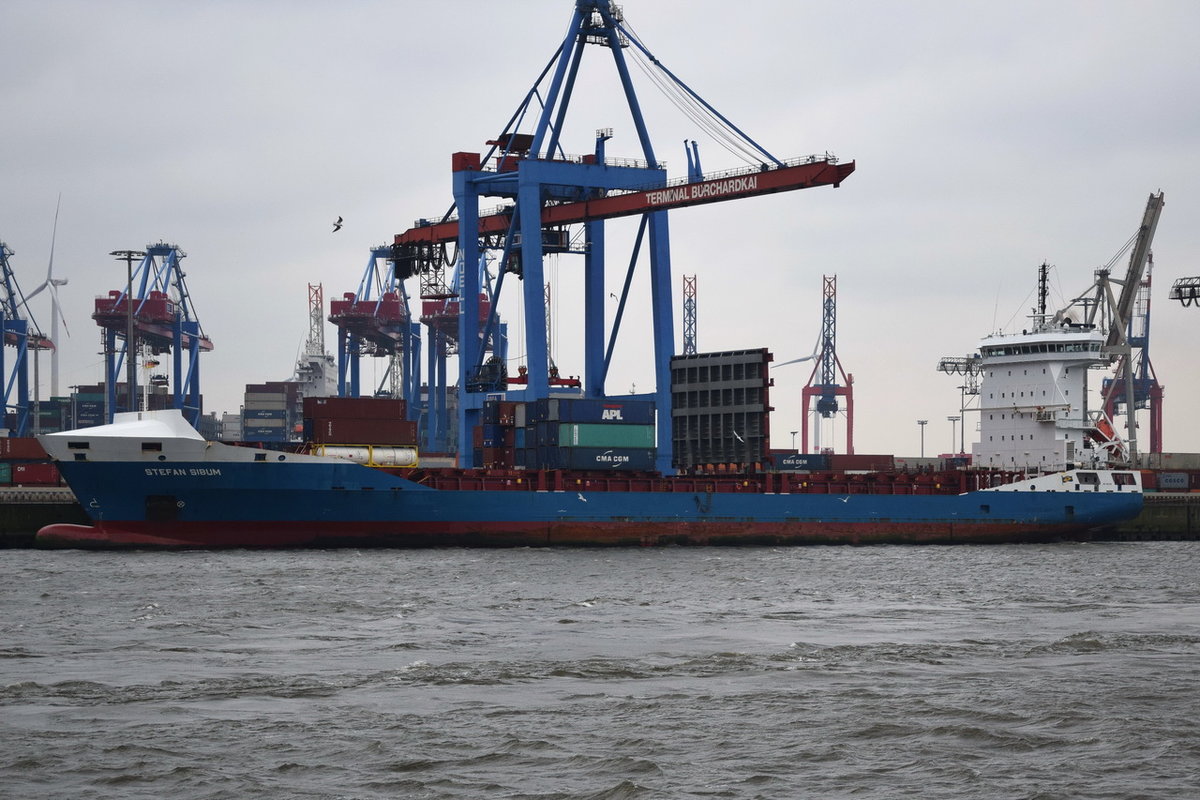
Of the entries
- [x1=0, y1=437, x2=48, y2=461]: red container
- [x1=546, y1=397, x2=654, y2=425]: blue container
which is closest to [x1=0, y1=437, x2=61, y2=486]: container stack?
[x1=0, y1=437, x2=48, y2=461]: red container

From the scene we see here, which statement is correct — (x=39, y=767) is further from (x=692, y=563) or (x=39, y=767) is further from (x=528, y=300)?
(x=528, y=300)

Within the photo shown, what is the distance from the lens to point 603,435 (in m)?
47.2

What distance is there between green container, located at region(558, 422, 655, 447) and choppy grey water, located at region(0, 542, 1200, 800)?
1353 centimetres

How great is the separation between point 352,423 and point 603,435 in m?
8.52

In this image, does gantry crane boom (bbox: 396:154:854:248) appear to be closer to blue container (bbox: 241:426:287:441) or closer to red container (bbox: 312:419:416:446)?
red container (bbox: 312:419:416:446)

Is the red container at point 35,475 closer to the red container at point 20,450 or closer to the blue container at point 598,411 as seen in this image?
the red container at point 20,450

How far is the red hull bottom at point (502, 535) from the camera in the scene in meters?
42.5

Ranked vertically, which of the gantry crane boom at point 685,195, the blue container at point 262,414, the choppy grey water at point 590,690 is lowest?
the choppy grey water at point 590,690

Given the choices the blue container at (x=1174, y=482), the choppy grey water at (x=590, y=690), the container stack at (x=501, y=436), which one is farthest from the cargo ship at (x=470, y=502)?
the blue container at (x=1174, y=482)

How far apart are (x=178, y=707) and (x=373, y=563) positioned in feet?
69.5

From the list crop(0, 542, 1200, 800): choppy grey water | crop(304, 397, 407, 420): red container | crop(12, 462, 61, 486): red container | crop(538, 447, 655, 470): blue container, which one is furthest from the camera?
crop(12, 462, 61, 486): red container

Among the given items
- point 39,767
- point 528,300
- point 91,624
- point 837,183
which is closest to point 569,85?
point 528,300

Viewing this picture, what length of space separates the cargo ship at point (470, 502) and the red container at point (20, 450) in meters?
21.7

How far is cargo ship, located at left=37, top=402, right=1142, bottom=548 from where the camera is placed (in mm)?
42188
